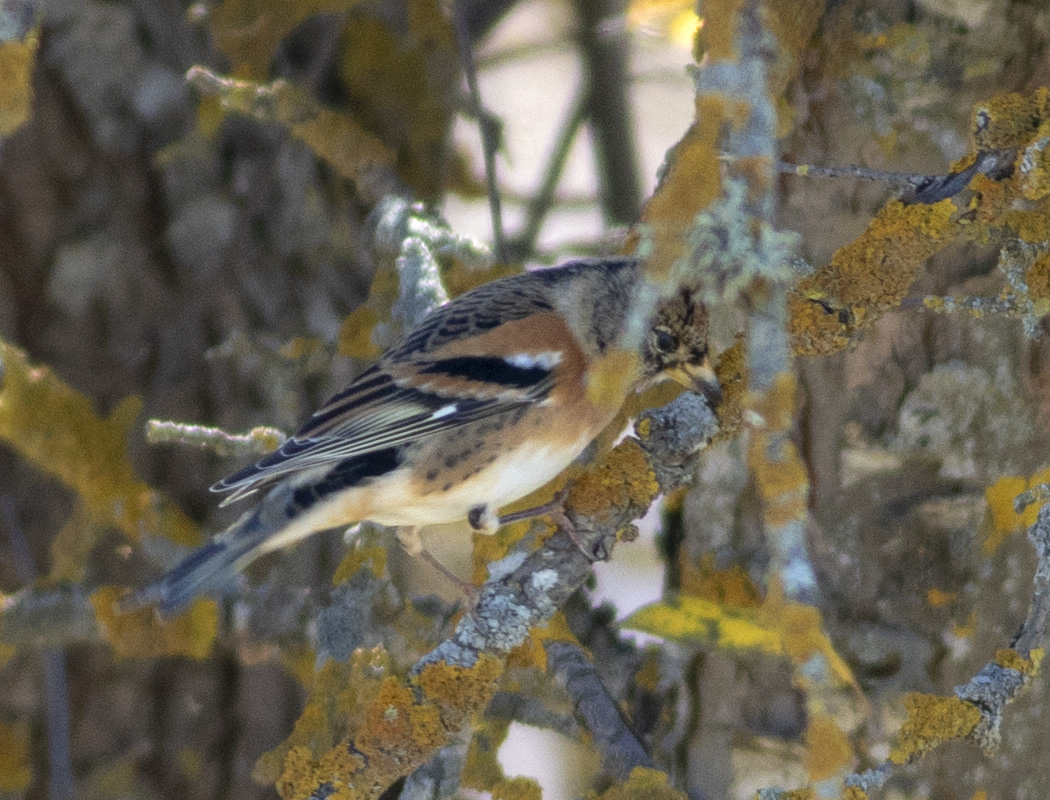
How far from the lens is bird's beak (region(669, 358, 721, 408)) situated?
93.4 inches

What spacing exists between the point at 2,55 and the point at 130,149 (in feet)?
3.45

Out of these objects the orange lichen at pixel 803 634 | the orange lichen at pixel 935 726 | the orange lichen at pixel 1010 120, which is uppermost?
the orange lichen at pixel 1010 120

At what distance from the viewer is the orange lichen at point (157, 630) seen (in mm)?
3189

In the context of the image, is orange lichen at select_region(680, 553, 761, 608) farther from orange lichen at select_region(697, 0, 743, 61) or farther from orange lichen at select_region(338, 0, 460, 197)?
orange lichen at select_region(338, 0, 460, 197)

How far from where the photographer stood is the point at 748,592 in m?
2.73

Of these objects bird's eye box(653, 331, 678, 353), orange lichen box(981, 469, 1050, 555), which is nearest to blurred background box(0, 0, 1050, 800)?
orange lichen box(981, 469, 1050, 555)

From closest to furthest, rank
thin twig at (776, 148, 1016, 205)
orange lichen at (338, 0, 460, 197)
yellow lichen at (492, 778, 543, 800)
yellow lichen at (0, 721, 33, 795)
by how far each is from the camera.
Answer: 1. thin twig at (776, 148, 1016, 205)
2. yellow lichen at (492, 778, 543, 800)
3. yellow lichen at (0, 721, 33, 795)
4. orange lichen at (338, 0, 460, 197)

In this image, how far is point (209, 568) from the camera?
236 cm

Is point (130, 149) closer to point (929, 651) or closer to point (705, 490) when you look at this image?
point (705, 490)

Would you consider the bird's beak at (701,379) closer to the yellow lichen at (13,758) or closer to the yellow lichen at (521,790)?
the yellow lichen at (521,790)

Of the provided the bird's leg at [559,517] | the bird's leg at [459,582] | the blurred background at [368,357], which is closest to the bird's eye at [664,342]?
the blurred background at [368,357]

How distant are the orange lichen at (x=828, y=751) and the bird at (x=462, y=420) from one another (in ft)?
4.07

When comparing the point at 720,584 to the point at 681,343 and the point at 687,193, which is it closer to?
the point at 681,343

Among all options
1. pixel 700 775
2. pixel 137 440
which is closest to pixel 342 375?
pixel 137 440
